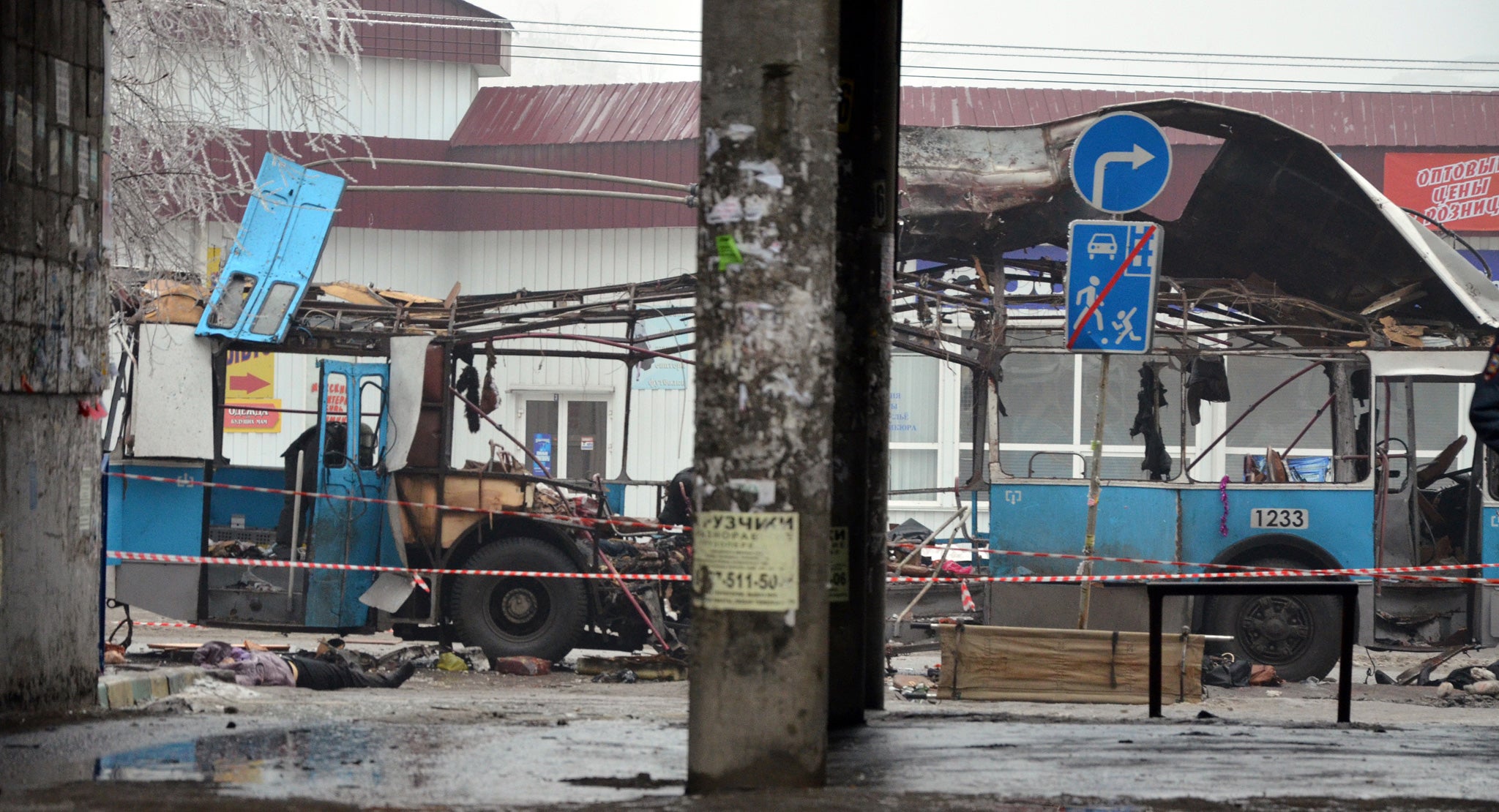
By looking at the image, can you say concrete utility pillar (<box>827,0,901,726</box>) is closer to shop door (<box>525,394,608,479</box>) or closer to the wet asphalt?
the wet asphalt

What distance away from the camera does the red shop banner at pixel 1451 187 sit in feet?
64.0

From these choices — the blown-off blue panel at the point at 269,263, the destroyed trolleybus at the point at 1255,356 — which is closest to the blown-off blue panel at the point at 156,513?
the blown-off blue panel at the point at 269,263

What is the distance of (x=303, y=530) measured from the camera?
1127 centimetres

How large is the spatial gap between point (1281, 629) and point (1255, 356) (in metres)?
2.09

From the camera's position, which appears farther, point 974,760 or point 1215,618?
point 1215,618

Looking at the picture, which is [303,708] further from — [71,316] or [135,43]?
[135,43]

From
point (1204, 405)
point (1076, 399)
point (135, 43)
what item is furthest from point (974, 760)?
point (1204, 405)

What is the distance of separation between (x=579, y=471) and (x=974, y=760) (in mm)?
16091

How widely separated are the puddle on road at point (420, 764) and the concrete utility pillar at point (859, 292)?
79 centimetres

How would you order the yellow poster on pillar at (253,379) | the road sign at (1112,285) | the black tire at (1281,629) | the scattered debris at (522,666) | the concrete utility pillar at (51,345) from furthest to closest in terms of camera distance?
the yellow poster on pillar at (253,379) < the scattered debris at (522,666) < the black tire at (1281,629) < the road sign at (1112,285) < the concrete utility pillar at (51,345)

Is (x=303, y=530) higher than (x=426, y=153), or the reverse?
(x=426, y=153)

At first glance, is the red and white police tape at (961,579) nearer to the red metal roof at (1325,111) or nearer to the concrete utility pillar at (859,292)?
the concrete utility pillar at (859,292)

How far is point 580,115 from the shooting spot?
21.0m

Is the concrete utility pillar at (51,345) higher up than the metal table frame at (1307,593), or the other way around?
the concrete utility pillar at (51,345)
